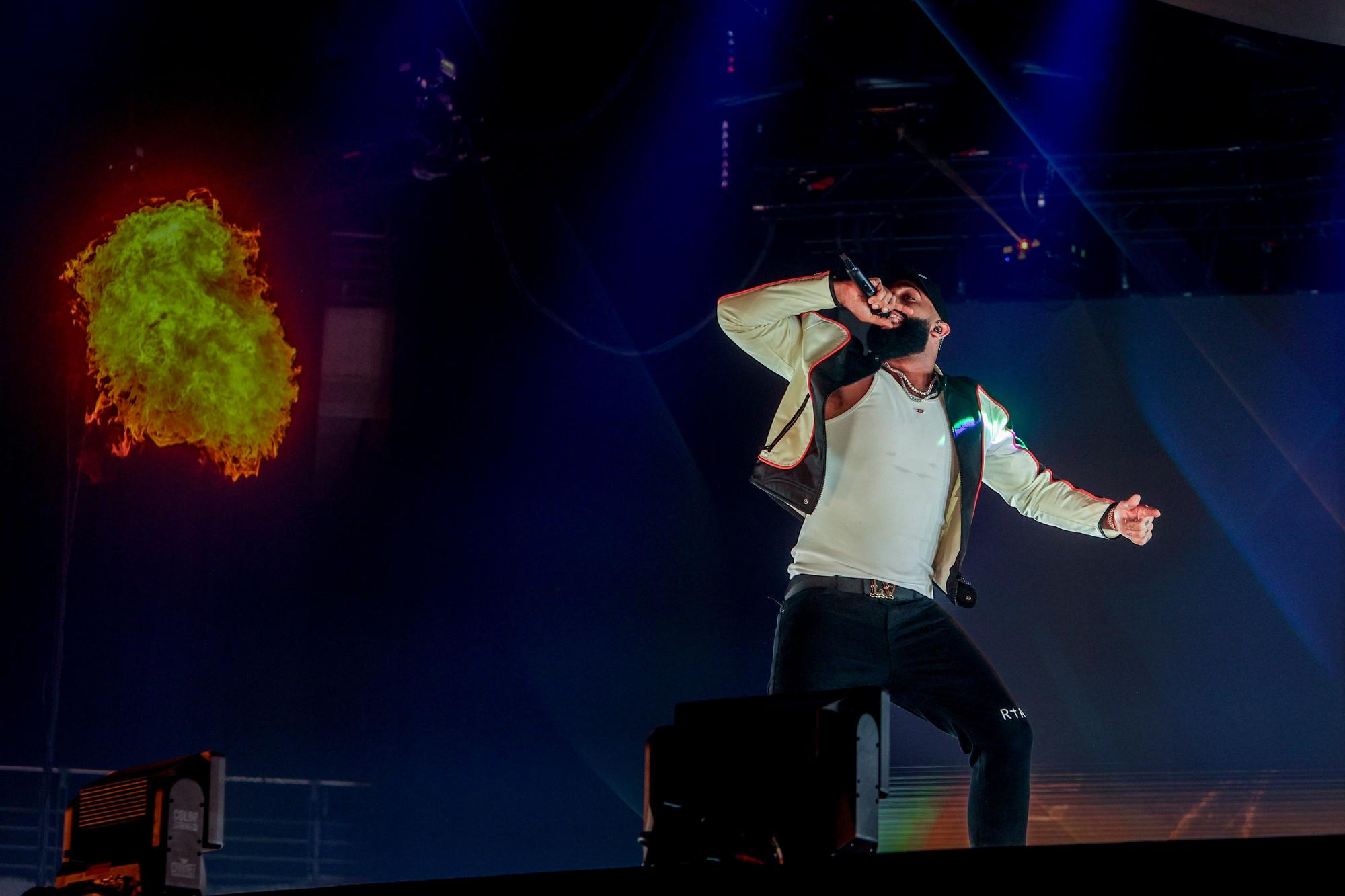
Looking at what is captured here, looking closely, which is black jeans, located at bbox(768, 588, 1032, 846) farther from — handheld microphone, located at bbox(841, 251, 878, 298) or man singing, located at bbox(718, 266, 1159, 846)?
handheld microphone, located at bbox(841, 251, 878, 298)

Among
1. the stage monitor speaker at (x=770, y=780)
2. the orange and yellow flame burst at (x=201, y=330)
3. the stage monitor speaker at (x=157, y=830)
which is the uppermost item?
the orange and yellow flame burst at (x=201, y=330)

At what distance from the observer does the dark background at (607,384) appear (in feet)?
21.4

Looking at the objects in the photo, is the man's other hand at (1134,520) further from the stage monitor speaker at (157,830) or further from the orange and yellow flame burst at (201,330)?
the orange and yellow flame burst at (201,330)

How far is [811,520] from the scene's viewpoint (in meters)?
3.57

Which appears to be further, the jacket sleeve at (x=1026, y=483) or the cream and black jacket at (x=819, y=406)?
the jacket sleeve at (x=1026, y=483)

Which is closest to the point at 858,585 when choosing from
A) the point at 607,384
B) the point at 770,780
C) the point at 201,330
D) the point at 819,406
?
the point at 819,406

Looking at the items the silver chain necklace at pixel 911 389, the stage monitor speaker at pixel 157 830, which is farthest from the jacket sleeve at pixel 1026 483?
the stage monitor speaker at pixel 157 830

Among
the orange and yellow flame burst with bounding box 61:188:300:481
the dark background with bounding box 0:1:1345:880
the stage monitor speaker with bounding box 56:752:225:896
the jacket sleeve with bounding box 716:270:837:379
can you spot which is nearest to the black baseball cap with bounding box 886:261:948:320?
the jacket sleeve with bounding box 716:270:837:379

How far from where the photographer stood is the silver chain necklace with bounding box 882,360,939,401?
145 inches

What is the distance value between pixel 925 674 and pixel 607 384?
4191 mm

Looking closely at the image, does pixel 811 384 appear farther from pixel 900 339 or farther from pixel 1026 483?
pixel 1026 483

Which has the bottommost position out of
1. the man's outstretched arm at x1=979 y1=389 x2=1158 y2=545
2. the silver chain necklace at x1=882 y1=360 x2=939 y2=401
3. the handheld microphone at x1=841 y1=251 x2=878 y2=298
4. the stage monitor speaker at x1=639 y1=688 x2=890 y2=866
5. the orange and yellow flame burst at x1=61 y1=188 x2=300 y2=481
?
the stage monitor speaker at x1=639 y1=688 x2=890 y2=866

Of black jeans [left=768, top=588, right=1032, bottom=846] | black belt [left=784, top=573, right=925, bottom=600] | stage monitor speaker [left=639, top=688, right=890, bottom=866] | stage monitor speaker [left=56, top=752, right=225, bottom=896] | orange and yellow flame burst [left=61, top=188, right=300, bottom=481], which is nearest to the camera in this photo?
stage monitor speaker [left=639, top=688, right=890, bottom=866]

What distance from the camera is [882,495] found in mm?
3535
